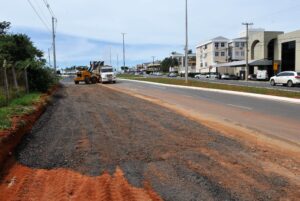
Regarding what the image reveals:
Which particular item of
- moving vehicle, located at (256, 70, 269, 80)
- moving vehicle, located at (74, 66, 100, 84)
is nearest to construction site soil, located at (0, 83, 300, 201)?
moving vehicle, located at (74, 66, 100, 84)

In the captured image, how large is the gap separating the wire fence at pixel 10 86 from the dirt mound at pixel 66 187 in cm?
915

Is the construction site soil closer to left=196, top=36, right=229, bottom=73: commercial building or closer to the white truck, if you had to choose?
the white truck

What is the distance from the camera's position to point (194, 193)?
565 centimetres

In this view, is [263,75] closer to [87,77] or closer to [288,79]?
[288,79]

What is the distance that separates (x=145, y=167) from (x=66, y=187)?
1637 mm

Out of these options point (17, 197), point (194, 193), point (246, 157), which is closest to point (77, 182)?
point (17, 197)

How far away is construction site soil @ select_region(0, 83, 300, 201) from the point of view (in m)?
5.73

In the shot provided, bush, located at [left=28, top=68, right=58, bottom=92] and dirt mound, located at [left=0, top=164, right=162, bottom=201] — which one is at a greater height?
bush, located at [left=28, top=68, right=58, bottom=92]

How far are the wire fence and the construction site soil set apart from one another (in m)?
5.24

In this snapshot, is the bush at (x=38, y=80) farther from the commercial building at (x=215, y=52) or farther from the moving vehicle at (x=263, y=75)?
the commercial building at (x=215, y=52)

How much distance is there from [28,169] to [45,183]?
106cm

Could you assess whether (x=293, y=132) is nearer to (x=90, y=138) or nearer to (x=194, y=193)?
(x=90, y=138)

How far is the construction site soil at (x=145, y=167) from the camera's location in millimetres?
5730

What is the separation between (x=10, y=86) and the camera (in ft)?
69.3
